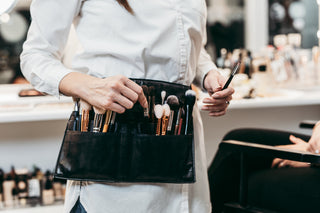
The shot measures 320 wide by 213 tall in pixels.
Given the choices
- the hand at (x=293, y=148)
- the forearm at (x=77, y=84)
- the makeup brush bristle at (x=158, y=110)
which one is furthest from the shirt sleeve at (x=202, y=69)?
the hand at (x=293, y=148)

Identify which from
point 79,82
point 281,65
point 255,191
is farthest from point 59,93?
point 281,65

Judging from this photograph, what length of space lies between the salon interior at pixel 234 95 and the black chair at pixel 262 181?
35 cm

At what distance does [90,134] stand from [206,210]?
0.35m

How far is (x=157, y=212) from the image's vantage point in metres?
0.87

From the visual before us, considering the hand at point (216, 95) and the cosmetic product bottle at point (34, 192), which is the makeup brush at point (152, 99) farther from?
the cosmetic product bottle at point (34, 192)

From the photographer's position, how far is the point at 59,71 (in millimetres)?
811

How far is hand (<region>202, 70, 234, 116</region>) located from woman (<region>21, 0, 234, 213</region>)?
89mm

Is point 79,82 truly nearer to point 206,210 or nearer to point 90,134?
point 90,134

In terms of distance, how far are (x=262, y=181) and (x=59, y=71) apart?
0.73 meters

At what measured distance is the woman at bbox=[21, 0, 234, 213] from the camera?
2.69 feet

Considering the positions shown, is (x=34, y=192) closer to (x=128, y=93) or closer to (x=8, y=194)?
(x=8, y=194)

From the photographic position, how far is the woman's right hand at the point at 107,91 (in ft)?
2.48

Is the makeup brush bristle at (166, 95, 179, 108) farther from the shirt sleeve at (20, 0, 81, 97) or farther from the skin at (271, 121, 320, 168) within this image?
the skin at (271, 121, 320, 168)

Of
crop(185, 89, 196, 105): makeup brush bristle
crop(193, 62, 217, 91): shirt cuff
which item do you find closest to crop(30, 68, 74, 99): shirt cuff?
crop(185, 89, 196, 105): makeup brush bristle
